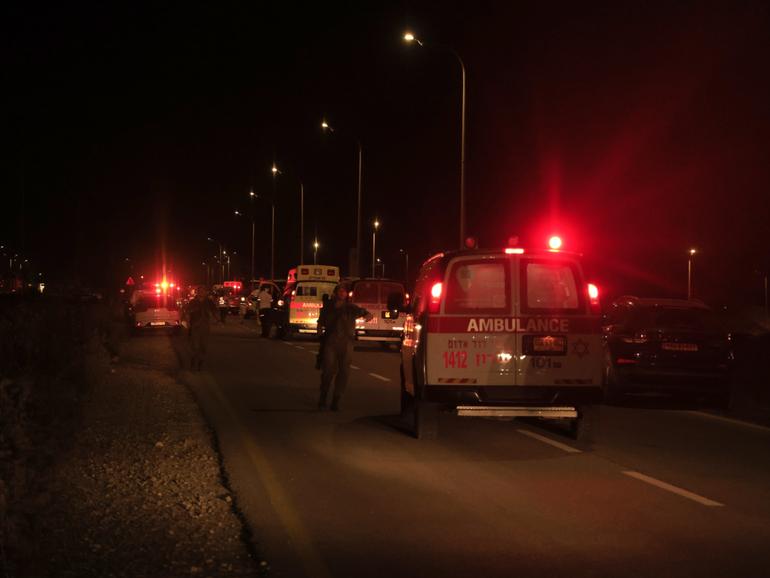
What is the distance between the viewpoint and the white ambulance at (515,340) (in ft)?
38.8

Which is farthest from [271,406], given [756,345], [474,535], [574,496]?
[756,345]

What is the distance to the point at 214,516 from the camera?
27.1ft

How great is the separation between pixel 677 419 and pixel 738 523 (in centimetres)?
747

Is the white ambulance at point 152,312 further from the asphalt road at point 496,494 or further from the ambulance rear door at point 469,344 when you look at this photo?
the ambulance rear door at point 469,344

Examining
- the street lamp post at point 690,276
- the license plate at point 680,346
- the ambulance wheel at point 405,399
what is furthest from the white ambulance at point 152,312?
the street lamp post at point 690,276

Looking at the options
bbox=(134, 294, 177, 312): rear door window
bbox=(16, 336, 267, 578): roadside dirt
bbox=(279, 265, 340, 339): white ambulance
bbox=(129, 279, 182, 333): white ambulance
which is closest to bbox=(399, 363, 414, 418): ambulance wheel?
bbox=(16, 336, 267, 578): roadside dirt

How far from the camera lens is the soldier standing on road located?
15.6 m

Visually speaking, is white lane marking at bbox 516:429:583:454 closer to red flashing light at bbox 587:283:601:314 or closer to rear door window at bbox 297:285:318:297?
red flashing light at bbox 587:283:601:314

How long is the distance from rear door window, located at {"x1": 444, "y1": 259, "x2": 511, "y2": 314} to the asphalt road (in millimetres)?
1649

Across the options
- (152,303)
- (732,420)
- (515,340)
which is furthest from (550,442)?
(152,303)

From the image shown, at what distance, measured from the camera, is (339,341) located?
15.6 metres

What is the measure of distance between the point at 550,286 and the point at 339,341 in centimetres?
445

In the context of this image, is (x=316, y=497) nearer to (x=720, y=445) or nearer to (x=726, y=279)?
(x=720, y=445)

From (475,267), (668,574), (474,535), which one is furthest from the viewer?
(475,267)
